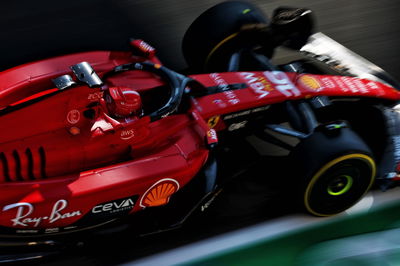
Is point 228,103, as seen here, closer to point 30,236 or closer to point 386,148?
point 386,148

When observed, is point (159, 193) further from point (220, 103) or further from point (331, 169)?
point (331, 169)

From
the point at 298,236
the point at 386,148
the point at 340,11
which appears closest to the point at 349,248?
the point at 298,236

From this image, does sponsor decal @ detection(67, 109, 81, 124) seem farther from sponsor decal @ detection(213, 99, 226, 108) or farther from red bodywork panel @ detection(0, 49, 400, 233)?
sponsor decal @ detection(213, 99, 226, 108)

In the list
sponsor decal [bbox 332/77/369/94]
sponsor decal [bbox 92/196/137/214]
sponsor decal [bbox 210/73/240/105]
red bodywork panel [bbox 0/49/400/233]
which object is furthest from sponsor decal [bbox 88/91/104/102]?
sponsor decal [bbox 332/77/369/94]

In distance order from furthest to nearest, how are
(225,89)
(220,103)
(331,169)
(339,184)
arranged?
(225,89), (220,103), (339,184), (331,169)

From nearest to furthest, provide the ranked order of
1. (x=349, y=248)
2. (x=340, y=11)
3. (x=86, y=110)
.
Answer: (x=349, y=248) → (x=86, y=110) → (x=340, y=11)

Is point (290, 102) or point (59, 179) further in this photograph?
point (290, 102)

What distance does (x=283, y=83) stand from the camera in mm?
3648

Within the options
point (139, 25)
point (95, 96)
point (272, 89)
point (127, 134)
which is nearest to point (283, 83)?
point (272, 89)

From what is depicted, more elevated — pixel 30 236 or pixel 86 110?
pixel 86 110

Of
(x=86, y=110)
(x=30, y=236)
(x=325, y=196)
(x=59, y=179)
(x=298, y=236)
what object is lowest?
(x=325, y=196)

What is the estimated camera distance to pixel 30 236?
117 inches

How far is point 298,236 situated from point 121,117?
1.16 metres

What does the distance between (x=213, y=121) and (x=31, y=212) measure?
125 cm
